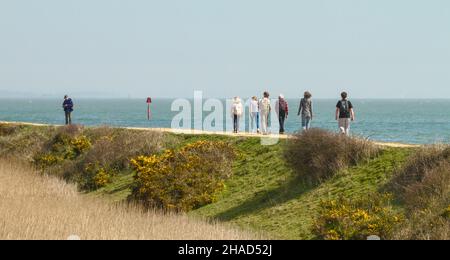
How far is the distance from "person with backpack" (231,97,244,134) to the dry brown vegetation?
1341cm

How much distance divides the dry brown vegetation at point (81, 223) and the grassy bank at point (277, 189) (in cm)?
246

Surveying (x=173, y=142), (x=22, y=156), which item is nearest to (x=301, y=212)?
(x=173, y=142)

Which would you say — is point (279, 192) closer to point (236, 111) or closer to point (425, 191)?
point (425, 191)

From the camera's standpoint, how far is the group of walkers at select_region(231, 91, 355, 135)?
28.5m

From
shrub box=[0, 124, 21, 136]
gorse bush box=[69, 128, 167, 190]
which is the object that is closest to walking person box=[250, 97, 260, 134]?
gorse bush box=[69, 128, 167, 190]

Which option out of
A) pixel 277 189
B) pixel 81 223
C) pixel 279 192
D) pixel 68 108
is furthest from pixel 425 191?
pixel 68 108

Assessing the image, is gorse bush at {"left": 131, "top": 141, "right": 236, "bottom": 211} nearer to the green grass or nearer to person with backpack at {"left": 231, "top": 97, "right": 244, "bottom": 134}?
the green grass

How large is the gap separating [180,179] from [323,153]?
489 centimetres

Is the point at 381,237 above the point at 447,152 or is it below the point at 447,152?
below

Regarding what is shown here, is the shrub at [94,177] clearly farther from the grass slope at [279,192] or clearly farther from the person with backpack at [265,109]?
the person with backpack at [265,109]

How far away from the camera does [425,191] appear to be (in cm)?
2041

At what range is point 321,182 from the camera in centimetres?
2491
